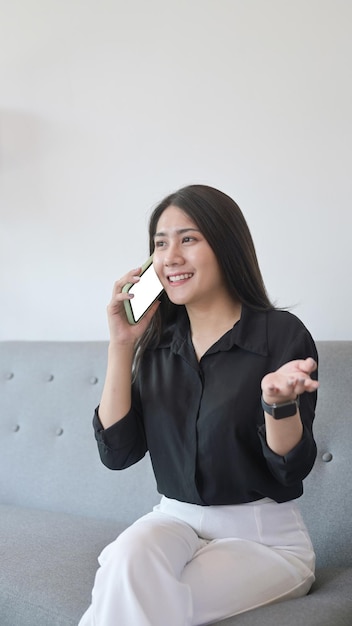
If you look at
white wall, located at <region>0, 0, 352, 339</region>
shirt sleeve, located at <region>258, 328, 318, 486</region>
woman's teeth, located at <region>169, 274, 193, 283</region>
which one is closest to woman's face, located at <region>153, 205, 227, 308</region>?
woman's teeth, located at <region>169, 274, 193, 283</region>

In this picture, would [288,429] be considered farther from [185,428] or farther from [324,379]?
[324,379]

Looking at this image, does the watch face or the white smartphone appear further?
the white smartphone

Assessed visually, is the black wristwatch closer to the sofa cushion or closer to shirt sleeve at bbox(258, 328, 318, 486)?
shirt sleeve at bbox(258, 328, 318, 486)

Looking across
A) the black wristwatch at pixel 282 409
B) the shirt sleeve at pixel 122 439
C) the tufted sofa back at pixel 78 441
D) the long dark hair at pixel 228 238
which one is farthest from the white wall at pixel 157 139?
the black wristwatch at pixel 282 409

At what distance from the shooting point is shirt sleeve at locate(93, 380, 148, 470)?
1470 millimetres

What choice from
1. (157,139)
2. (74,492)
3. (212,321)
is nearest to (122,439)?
(212,321)

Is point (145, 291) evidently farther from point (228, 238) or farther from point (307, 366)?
point (307, 366)

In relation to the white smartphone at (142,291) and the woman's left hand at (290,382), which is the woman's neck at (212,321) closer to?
the white smartphone at (142,291)

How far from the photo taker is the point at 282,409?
1185mm

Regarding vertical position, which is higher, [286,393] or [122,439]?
[286,393]

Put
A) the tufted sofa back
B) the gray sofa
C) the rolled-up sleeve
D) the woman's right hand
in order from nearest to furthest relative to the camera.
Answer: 1. the rolled-up sleeve
2. the gray sofa
3. the woman's right hand
4. the tufted sofa back

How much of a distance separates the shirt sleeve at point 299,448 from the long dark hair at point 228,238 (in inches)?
4.9

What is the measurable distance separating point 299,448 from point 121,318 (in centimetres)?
45

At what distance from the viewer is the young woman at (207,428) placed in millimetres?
1170
